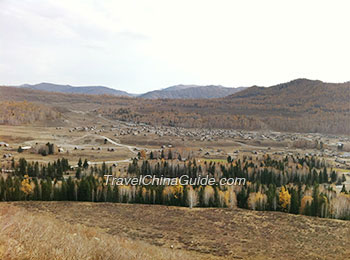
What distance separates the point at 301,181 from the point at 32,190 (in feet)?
140

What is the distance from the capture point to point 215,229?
93.4 feet

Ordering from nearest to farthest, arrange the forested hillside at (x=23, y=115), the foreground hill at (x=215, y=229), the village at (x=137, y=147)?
1. the foreground hill at (x=215, y=229)
2. the village at (x=137, y=147)
3. the forested hillside at (x=23, y=115)

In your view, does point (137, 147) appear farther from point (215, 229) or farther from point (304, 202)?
point (215, 229)

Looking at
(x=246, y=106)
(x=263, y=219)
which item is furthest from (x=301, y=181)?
(x=246, y=106)

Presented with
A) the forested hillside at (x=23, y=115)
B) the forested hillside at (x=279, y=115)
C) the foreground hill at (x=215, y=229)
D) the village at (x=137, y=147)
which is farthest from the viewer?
the forested hillside at (x=279, y=115)

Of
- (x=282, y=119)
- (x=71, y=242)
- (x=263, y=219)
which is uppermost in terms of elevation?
(x=282, y=119)

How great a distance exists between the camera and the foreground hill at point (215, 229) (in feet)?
77.5

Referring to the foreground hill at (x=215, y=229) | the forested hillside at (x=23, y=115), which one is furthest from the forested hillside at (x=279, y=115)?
the foreground hill at (x=215, y=229)

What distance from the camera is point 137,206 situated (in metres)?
35.9

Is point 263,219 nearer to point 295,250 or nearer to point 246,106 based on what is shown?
point 295,250

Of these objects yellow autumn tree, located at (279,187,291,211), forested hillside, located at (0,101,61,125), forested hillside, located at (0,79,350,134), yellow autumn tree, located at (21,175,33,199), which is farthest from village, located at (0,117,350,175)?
yellow autumn tree, located at (279,187,291,211)

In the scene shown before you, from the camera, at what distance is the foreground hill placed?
23.6 metres

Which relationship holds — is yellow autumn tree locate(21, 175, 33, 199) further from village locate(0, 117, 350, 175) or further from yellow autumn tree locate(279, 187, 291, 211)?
yellow autumn tree locate(279, 187, 291, 211)

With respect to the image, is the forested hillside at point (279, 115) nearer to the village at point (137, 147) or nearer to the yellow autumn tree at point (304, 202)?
the village at point (137, 147)
